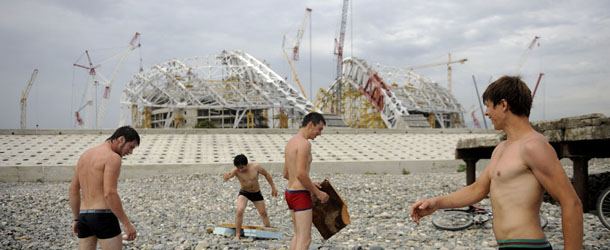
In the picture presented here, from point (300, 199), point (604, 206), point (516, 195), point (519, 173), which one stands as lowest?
point (604, 206)

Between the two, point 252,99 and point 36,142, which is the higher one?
point 252,99

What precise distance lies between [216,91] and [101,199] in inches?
2376

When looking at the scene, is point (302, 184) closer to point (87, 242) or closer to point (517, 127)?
point (87, 242)

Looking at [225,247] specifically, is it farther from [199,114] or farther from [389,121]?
[199,114]

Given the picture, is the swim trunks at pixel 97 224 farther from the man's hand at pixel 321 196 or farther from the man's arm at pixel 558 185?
the man's arm at pixel 558 185

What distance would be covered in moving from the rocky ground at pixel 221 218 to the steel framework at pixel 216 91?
47072 millimetres

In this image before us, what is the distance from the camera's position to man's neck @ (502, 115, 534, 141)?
6.89ft

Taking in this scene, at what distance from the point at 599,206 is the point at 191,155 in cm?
1395

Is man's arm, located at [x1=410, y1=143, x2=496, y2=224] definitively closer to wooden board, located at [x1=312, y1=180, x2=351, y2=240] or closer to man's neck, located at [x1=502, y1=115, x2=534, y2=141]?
man's neck, located at [x1=502, y1=115, x2=534, y2=141]

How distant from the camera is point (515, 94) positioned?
2098mm

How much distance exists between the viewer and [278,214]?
8102mm

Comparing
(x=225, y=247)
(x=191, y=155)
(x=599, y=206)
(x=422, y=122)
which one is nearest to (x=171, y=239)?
(x=225, y=247)

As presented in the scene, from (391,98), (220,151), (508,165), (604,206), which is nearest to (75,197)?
(508,165)

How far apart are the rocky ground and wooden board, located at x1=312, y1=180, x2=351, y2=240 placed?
3.29ft
